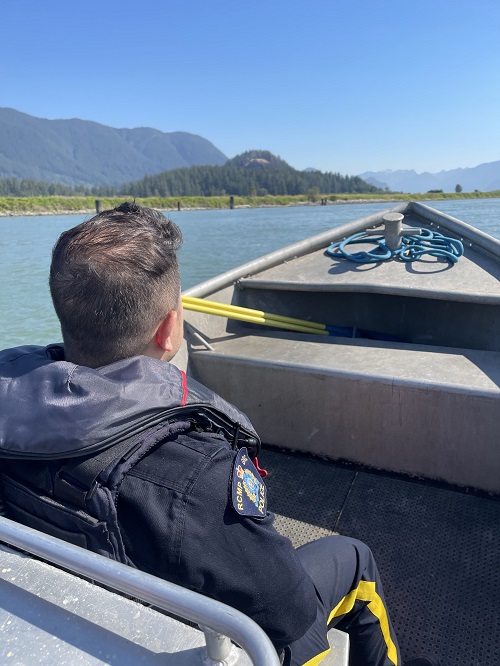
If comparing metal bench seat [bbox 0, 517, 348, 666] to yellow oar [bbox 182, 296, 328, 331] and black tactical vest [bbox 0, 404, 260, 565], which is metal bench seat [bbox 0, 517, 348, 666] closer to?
black tactical vest [bbox 0, 404, 260, 565]

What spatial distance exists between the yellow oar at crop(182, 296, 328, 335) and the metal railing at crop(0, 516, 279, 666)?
2.15 m

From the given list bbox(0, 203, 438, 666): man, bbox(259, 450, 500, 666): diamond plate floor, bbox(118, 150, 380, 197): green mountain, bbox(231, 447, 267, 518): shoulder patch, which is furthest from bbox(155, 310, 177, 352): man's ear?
bbox(118, 150, 380, 197): green mountain

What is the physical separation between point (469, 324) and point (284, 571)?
287 centimetres

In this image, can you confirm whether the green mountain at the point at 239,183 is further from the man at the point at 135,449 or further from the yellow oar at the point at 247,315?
the man at the point at 135,449

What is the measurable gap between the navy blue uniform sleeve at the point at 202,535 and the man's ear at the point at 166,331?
0.83ft

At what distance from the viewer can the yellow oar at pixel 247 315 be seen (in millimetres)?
2951

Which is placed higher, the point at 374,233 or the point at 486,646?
the point at 374,233

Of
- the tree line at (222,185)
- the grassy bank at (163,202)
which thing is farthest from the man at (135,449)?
the tree line at (222,185)

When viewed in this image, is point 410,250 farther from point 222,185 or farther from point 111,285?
point 222,185

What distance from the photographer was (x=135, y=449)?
933 mm

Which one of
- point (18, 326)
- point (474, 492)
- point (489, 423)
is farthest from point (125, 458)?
point (18, 326)

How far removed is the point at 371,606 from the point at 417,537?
90 cm

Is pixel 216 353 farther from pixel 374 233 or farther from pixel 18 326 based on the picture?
pixel 18 326

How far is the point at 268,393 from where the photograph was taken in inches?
111
